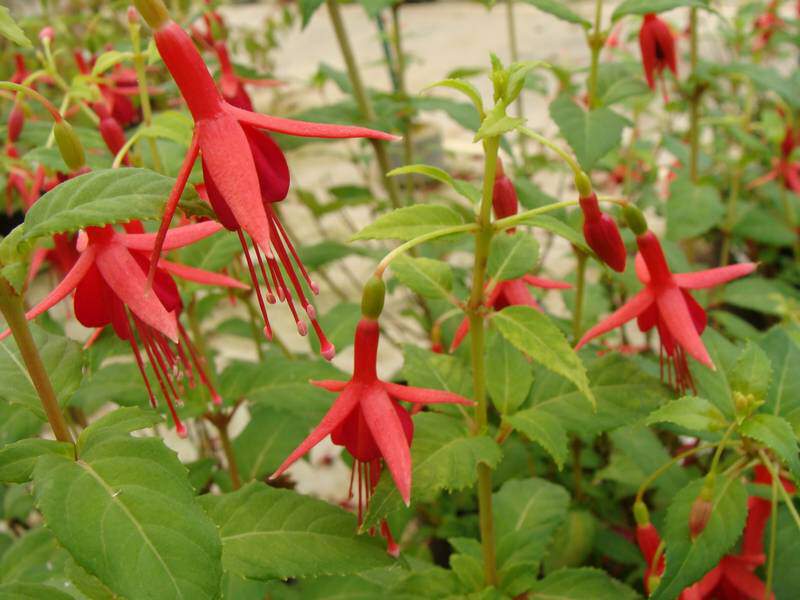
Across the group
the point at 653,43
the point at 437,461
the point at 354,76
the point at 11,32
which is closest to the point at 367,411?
the point at 437,461

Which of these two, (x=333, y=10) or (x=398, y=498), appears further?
(x=333, y=10)

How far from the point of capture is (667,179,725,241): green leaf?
123 centimetres

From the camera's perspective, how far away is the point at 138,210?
47 centimetres

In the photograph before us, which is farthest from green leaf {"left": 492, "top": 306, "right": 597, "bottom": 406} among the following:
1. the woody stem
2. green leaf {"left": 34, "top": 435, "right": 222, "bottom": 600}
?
green leaf {"left": 34, "top": 435, "right": 222, "bottom": 600}

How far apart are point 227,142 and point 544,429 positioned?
1.23ft

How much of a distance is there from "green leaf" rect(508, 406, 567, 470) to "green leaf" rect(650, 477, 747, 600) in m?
0.11

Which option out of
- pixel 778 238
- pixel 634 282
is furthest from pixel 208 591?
pixel 778 238

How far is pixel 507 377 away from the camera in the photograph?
757 millimetres

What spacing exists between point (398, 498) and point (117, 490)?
20cm

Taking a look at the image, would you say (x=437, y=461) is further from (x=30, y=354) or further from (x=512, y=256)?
(x=30, y=354)

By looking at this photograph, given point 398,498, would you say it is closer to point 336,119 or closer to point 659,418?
point 659,418

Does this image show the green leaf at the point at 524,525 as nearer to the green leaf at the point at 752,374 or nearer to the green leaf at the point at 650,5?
the green leaf at the point at 752,374

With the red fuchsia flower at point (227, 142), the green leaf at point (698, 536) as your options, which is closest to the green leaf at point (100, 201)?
the red fuchsia flower at point (227, 142)

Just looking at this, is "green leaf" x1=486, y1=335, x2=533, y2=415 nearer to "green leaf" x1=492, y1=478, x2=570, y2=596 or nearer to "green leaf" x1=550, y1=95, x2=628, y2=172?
"green leaf" x1=492, y1=478, x2=570, y2=596
